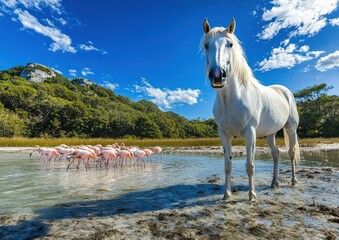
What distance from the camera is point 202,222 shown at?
9.35 feet

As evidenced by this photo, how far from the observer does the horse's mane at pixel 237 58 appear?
3779 mm

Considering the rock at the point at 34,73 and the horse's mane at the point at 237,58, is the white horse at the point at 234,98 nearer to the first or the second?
the horse's mane at the point at 237,58

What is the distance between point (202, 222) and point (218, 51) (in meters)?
2.39

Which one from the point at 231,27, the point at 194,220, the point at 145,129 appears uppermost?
the point at 145,129

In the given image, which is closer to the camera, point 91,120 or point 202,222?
point 202,222

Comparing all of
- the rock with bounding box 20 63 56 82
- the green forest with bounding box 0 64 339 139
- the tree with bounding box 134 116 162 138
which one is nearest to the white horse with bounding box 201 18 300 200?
the green forest with bounding box 0 64 339 139

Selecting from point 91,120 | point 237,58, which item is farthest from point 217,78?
point 91,120

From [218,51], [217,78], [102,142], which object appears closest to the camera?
[217,78]

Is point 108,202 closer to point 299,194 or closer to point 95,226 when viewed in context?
point 95,226

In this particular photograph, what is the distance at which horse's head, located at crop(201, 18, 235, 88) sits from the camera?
10.3ft

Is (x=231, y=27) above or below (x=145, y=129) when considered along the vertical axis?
below

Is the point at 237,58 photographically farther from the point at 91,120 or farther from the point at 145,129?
the point at 91,120

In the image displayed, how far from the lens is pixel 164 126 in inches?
2633

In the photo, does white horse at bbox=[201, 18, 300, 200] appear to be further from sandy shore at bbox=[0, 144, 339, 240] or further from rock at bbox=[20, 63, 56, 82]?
rock at bbox=[20, 63, 56, 82]
